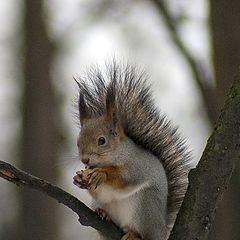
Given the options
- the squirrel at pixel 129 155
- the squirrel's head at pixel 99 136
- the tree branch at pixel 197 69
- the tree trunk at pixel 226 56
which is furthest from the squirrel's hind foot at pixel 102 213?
the tree branch at pixel 197 69

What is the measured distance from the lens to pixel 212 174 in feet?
5.51

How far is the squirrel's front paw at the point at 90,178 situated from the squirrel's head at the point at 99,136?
42 mm

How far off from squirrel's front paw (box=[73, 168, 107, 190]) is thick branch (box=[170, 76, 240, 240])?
10.9 inches

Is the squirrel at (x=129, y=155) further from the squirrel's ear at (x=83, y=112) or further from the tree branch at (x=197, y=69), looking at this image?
the tree branch at (x=197, y=69)

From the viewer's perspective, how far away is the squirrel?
1968mm

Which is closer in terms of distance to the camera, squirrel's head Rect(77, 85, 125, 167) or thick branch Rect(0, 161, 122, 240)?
thick branch Rect(0, 161, 122, 240)

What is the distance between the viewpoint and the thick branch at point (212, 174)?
1674 mm

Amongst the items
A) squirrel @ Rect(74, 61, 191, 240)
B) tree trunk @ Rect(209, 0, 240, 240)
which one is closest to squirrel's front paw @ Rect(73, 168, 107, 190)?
squirrel @ Rect(74, 61, 191, 240)

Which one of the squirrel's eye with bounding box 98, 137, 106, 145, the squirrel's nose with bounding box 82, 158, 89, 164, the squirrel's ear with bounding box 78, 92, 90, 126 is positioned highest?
the squirrel's ear with bounding box 78, 92, 90, 126

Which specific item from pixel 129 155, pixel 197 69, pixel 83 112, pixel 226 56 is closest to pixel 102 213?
pixel 129 155

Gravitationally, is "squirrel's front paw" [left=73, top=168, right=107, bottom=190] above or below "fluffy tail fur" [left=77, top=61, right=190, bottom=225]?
below

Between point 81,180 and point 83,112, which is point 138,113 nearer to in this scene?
point 83,112

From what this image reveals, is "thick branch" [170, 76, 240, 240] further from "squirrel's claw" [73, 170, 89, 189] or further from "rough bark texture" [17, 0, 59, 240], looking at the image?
"rough bark texture" [17, 0, 59, 240]

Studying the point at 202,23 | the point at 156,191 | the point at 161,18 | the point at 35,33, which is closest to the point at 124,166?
the point at 156,191
